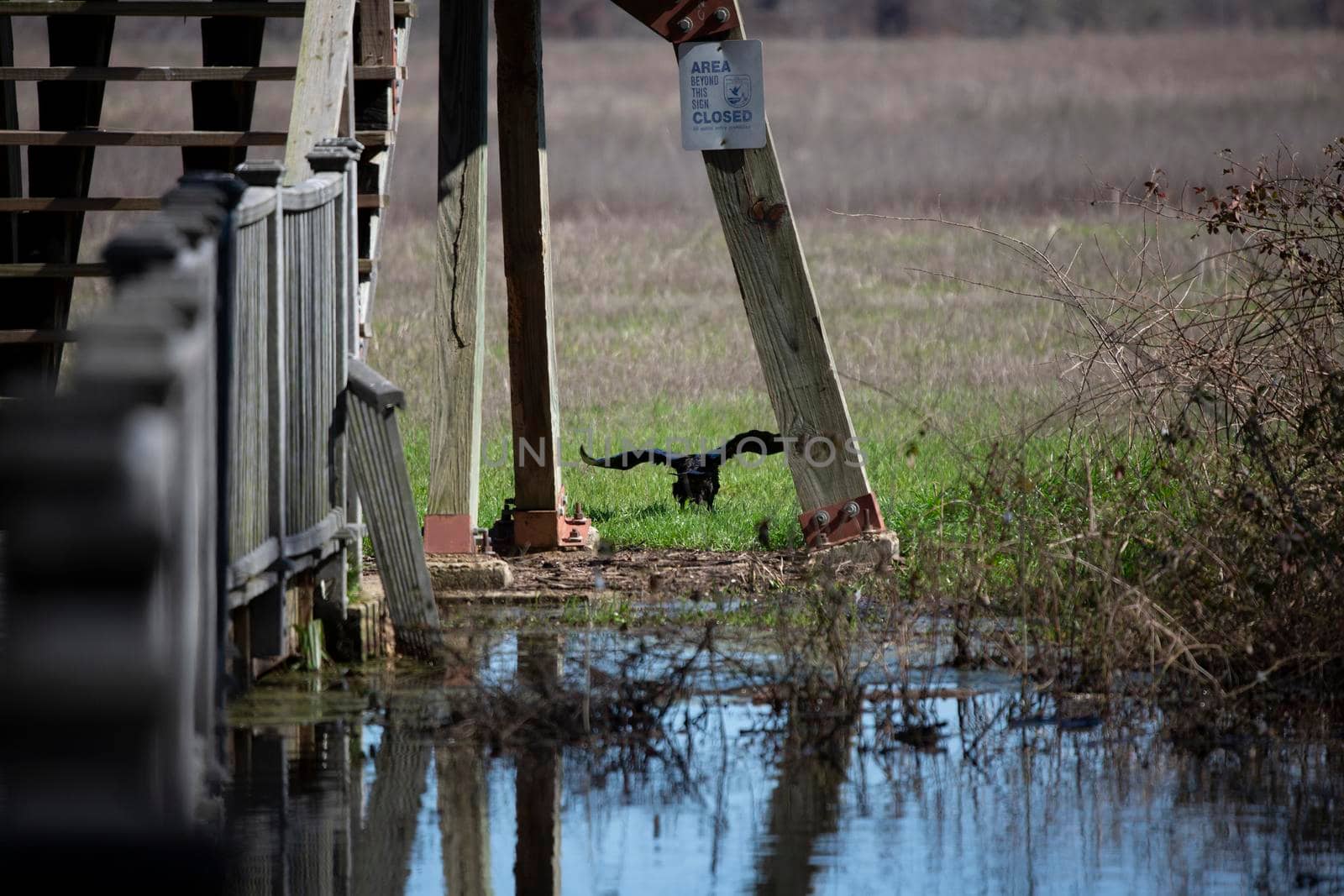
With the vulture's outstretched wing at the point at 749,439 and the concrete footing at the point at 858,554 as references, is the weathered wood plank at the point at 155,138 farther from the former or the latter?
the concrete footing at the point at 858,554

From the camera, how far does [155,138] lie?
9109 mm

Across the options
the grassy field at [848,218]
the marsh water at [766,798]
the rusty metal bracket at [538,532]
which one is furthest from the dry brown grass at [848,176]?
the marsh water at [766,798]

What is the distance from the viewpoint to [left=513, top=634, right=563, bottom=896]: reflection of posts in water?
4695 millimetres

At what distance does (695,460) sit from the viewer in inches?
398

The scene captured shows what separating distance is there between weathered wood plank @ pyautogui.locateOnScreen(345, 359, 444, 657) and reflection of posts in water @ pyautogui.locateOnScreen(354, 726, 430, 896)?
0.81 metres

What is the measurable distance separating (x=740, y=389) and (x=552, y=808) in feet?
34.7

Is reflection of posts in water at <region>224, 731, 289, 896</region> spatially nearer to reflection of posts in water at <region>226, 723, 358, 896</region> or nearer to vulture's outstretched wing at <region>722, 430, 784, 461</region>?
reflection of posts in water at <region>226, 723, 358, 896</region>

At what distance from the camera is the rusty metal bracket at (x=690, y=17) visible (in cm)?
839

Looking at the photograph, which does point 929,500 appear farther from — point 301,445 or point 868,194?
point 868,194

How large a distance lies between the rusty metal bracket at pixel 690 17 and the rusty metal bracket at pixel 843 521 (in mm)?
2077

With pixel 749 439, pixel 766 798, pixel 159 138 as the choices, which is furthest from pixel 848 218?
pixel 766 798

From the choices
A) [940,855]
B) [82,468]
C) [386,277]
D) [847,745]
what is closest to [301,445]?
[847,745]

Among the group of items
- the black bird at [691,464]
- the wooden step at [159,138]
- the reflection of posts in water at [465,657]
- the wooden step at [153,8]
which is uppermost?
the wooden step at [153,8]

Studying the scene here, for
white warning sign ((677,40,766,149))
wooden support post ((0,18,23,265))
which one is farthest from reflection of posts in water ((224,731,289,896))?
wooden support post ((0,18,23,265))
